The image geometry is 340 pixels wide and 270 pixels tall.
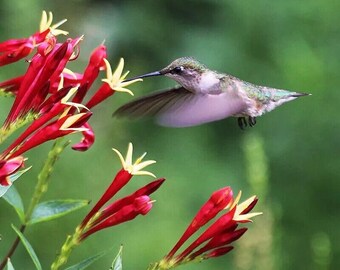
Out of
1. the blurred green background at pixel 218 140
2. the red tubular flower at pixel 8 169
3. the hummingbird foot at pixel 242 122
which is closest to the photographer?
the red tubular flower at pixel 8 169

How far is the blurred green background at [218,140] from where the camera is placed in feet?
10.7

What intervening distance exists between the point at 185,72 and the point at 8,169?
2.47 ft

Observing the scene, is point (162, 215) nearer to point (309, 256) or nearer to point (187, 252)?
point (309, 256)

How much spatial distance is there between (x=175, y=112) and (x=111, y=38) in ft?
8.77

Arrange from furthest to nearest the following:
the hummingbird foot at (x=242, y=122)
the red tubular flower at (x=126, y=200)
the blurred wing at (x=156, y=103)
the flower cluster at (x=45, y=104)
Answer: the hummingbird foot at (x=242, y=122) → the blurred wing at (x=156, y=103) → the red tubular flower at (x=126, y=200) → the flower cluster at (x=45, y=104)

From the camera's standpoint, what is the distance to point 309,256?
371 centimetres

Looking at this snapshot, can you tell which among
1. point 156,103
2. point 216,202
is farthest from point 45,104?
point 156,103

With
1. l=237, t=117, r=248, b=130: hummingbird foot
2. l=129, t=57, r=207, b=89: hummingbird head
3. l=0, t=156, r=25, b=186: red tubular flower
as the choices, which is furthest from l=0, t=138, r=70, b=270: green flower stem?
l=237, t=117, r=248, b=130: hummingbird foot

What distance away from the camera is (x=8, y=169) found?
134 centimetres

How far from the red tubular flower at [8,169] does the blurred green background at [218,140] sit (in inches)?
53.9

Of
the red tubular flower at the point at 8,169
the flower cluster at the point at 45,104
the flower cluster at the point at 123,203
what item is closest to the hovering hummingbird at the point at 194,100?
the flower cluster at the point at 123,203

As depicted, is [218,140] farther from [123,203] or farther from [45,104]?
[45,104]

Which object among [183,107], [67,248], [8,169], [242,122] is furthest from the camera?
[242,122]

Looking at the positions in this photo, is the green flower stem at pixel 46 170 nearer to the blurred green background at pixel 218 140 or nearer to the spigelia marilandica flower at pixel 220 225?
the spigelia marilandica flower at pixel 220 225
